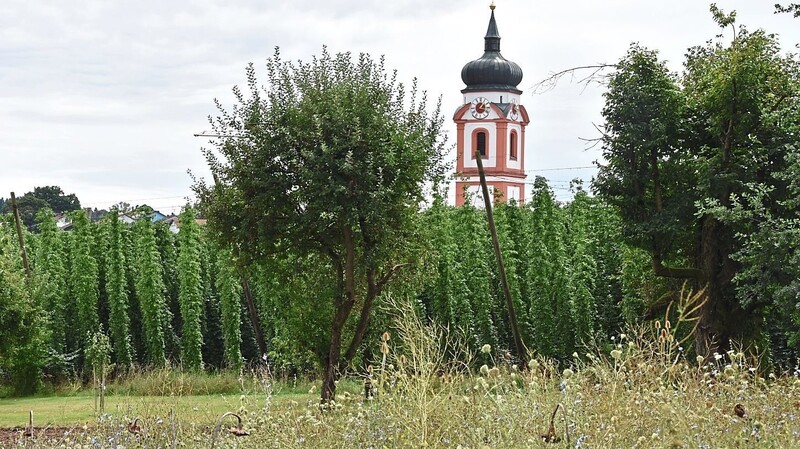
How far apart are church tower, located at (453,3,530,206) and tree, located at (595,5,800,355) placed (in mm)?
49919

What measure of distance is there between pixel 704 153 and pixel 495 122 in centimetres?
5246

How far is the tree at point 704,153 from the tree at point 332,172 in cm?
262

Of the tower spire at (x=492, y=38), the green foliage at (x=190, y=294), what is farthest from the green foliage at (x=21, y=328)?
the tower spire at (x=492, y=38)

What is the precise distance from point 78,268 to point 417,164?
12.0 metres

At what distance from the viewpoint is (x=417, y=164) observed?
13.1 meters

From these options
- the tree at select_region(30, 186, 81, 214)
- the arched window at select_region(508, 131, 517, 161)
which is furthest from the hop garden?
the arched window at select_region(508, 131, 517, 161)

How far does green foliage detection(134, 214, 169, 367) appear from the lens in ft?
71.9

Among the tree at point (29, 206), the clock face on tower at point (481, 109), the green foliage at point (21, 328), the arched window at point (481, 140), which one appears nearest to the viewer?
the green foliage at point (21, 328)

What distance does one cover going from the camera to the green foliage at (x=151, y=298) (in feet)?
71.9

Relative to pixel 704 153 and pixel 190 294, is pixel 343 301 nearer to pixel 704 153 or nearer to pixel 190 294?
pixel 704 153

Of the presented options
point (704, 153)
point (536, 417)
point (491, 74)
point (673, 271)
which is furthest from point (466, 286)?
point (491, 74)

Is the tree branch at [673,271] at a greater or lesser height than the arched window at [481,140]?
lesser

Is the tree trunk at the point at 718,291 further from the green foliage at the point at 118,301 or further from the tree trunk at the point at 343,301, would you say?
the green foliage at the point at 118,301

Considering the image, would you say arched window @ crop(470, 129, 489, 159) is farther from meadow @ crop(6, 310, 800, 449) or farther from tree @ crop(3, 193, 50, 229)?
meadow @ crop(6, 310, 800, 449)
